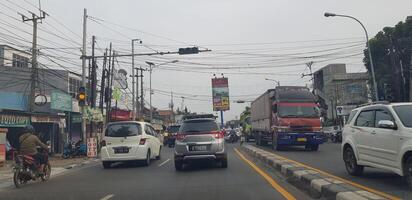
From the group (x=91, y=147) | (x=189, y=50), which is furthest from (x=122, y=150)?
(x=189, y=50)

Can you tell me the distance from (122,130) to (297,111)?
11025 millimetres

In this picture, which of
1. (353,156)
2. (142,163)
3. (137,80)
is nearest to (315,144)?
(142,163)

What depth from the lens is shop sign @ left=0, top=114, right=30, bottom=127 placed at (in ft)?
87.4

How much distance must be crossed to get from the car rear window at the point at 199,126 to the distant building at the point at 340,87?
4655 centimetres

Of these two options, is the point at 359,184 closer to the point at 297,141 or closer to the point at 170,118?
the point at 297,141

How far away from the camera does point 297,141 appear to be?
2648 cm

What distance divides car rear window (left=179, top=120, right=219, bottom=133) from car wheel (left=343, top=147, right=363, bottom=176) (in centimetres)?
462

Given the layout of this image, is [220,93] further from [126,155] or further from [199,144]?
[199,144]

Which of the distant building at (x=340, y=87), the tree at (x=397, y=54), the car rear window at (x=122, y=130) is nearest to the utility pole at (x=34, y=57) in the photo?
the car rear window at (x=122, y=130)

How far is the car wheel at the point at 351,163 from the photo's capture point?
509 inches

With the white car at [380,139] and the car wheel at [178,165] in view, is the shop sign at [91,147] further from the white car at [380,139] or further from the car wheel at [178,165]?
the white car at [380,139]

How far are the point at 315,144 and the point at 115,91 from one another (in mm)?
24025

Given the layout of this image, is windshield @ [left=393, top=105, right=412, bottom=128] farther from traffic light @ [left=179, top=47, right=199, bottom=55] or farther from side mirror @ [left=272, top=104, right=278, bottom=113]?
traffic light @ [left=179, top=47, right=199, bottom=55]

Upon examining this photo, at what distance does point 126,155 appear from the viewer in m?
18.9
